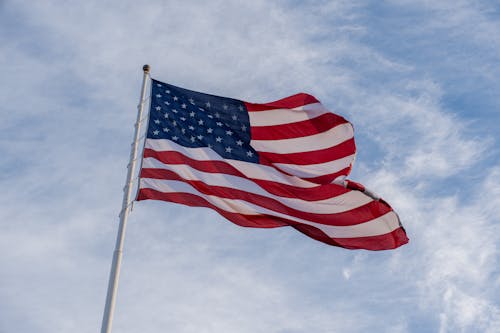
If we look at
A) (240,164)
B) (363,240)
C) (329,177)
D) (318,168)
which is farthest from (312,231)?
(240,164)

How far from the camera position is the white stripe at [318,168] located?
21.1 metres

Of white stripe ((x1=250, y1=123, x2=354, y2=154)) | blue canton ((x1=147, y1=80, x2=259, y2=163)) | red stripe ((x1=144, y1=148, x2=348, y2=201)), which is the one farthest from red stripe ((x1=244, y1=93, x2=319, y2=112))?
red stripe ((x1=144, y1=148, x2=348, y2=201))

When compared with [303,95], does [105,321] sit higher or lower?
lower

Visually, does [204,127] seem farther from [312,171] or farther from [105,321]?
[105,321]

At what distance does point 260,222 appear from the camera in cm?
2036

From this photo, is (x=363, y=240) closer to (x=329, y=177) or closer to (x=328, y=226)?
(x=328, y=226)

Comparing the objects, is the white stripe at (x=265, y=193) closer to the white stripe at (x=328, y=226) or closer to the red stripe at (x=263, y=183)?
the red stripe at (x=263, y=183)

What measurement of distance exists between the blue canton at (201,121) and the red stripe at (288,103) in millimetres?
308

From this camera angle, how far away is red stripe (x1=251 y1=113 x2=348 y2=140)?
21.5m

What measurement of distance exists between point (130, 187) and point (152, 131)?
2041 mm

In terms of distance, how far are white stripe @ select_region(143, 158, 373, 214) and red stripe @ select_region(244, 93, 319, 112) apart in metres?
2.27

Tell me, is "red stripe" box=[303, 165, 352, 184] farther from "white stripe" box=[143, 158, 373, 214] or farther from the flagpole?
the flagpole

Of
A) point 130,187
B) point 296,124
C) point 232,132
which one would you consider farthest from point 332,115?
point 130,187

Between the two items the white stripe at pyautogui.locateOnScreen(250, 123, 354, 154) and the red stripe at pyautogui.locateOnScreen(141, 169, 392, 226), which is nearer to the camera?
the red stripe at pyautogui.locateOnScreen(141, 169, 392, 226)
